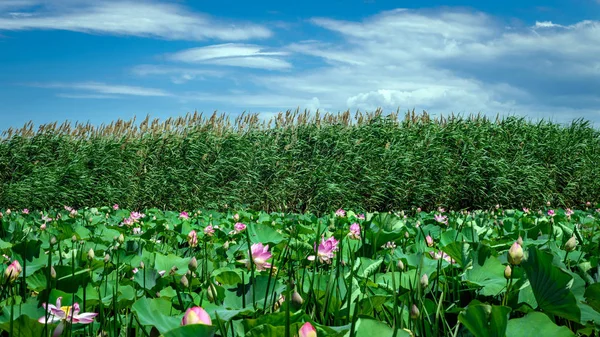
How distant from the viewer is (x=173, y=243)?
253cm

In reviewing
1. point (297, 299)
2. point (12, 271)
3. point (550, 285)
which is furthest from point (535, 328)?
point (12, 271)

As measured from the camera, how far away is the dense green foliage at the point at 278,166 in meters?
10.4

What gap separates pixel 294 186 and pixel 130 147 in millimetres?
3730

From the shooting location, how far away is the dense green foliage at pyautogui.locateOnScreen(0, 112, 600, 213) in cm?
1037

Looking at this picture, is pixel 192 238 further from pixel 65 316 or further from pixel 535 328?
pixel 535 328

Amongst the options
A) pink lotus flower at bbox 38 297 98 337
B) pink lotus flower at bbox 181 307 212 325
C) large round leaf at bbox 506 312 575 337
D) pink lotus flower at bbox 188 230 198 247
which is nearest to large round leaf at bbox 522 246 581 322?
large round leaf at bbox 506 312 575 337

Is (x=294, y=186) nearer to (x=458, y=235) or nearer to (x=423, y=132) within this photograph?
(x=423, y=132)

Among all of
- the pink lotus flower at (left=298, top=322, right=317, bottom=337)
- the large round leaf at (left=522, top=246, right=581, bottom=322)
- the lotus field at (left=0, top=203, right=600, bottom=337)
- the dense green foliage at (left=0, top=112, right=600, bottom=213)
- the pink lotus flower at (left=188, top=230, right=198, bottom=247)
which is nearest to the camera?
the pink lotus flower at (left=298, top=322, right=317, bottom=337)

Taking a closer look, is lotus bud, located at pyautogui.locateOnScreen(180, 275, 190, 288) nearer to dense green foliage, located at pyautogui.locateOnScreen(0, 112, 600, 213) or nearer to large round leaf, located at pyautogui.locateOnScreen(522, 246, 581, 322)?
large round leaf, located at pyautogui.locateOnScreen(522, 246, 581, 322)

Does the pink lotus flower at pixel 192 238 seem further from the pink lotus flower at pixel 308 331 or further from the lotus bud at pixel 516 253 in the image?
the pink lotus flower at pixel 308 331

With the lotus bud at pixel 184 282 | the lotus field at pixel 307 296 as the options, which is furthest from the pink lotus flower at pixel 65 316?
the lotus bud at pixel 184 282

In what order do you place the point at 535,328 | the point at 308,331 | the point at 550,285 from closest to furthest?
the point at 308,331 < the point at 535,328 < the point at 550,285

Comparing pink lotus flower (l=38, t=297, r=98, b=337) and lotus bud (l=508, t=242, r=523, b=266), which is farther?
lotus bud (l=508, t=242, r=523, b=266)

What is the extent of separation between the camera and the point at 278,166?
10461mm
